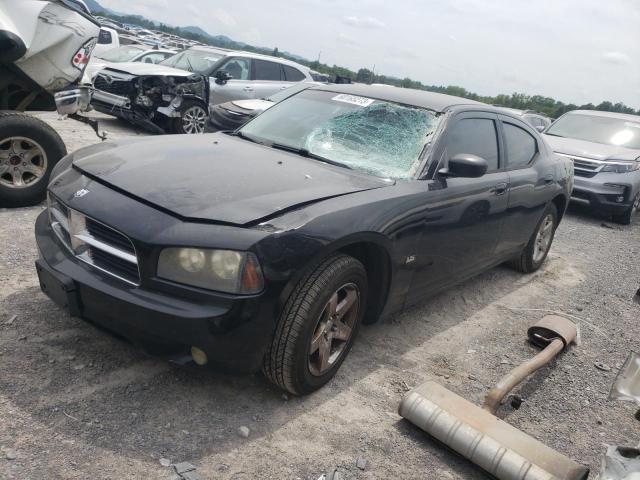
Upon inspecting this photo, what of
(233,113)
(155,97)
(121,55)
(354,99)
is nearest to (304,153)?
(354,99)

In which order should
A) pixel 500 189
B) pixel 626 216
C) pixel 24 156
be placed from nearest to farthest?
pixel 500 189 → pixel 24 156 → pixel 626 216

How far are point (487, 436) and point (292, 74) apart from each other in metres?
10.1

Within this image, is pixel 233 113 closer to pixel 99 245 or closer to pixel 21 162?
pixel 21 162

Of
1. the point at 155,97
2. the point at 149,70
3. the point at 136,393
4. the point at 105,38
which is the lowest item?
the point at 136,393

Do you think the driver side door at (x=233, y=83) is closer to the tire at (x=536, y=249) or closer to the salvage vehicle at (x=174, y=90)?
the salvage vehicle at (x=174, y=90)

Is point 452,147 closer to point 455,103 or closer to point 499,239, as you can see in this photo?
point 455,103

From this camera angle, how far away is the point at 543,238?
571 cm

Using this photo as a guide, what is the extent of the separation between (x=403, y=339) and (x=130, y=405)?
1.92 meters

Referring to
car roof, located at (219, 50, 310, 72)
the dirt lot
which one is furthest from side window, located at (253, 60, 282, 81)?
the dirt lot

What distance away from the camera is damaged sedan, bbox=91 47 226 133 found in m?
9.50

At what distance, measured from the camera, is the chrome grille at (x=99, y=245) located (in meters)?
2.56

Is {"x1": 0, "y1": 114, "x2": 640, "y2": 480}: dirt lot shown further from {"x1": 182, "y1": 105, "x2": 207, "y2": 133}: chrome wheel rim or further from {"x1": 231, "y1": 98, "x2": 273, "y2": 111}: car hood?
{"x1": 182, "y1": 105, "x2": 207, "y2": 133}: chrome wheel rim

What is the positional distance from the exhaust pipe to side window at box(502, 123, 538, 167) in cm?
214

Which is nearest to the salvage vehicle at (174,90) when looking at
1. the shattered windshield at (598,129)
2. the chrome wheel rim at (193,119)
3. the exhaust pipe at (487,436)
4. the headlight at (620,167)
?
the chrome wheel rim at (193,119)
